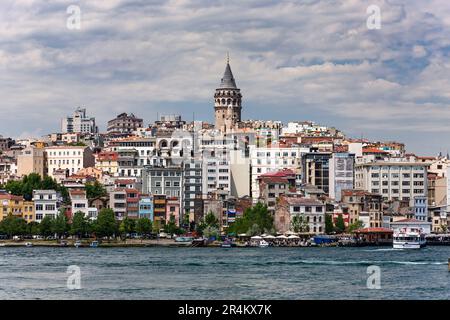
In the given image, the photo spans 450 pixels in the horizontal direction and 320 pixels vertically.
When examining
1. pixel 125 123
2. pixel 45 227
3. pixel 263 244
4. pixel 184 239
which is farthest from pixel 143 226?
pixel 125 123

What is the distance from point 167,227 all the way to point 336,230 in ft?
23.6

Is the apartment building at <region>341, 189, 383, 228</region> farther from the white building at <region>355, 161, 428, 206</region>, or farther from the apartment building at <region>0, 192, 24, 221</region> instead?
the apartment building at <region>0, 192, 24, 221</region>

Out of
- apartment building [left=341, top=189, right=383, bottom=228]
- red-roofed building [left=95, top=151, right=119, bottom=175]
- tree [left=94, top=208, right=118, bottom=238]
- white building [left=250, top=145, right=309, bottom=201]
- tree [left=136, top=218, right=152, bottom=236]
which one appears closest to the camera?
tree [left=94, top=208, right=118, bottom=238]

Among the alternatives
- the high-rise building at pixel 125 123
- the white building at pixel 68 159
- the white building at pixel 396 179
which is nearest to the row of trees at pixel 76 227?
the white building at pixel 396 179

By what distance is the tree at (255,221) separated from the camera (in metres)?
47.3

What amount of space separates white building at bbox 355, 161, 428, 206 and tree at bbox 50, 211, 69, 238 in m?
15.2

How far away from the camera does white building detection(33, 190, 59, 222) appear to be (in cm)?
4956

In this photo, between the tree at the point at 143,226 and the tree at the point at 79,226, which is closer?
the tree at the point at 79,226

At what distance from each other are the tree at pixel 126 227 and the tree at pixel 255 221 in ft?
13.8

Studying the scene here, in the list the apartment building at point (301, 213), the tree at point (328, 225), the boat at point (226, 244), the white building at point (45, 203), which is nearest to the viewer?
the boat at point (226, 244)

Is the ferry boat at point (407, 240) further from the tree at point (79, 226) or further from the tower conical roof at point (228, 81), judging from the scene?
the tower conical roof at point (228, 81)

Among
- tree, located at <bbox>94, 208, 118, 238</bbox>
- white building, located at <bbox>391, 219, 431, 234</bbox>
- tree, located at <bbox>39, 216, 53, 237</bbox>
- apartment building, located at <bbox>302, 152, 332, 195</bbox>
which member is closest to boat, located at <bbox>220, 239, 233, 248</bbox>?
tree, located at <bbox>94, 208, 118, 238</bbox>

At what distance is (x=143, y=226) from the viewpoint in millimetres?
47219

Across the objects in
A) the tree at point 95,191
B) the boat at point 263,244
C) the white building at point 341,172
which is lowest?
the boat at point 263,244
